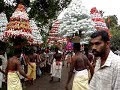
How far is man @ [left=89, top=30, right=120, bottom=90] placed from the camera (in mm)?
4246

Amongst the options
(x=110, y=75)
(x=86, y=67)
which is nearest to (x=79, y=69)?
(x=86, y=67)

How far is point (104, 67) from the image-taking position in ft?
14.3

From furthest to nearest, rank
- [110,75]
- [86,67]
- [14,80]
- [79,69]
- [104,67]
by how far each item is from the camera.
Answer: [14,80], [86,67], [79,69], [104,67], [110,75]

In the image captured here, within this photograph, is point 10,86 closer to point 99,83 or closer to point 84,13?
Answer: point 84,13

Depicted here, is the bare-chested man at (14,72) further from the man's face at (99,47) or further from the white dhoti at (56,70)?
the white dhoti at (56,70)

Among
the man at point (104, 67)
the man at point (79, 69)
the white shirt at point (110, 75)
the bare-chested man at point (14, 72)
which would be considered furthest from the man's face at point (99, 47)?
the bare-chested man at point (14, 72)


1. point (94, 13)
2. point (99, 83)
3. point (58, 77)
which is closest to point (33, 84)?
point (58, 77)

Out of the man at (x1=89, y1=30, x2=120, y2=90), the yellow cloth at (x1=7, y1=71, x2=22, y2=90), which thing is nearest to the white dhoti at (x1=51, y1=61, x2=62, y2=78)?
the yellow cloth at (x1=7, y1=71, x2=22, y2=90)

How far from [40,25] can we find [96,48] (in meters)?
21.7

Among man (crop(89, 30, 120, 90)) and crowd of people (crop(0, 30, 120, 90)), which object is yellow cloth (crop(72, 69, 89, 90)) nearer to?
crowd of people (crop(0, 30, 120, 90))

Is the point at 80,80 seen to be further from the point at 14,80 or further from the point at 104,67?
the point at 104,67

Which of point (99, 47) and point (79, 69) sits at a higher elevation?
point (99, 47)

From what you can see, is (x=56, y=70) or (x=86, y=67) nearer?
(x=86, y=67)

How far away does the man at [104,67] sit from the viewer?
13.9 feet
